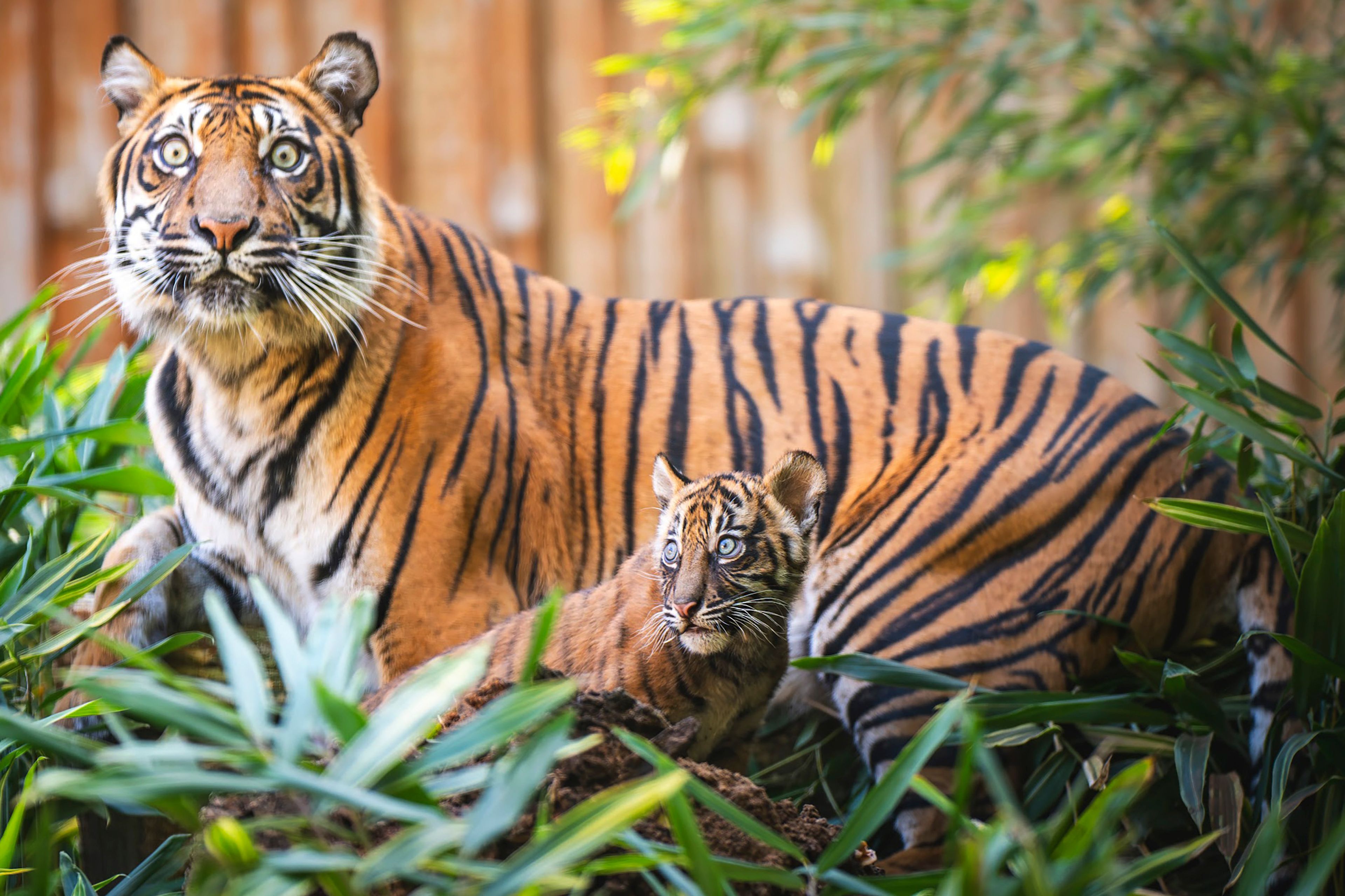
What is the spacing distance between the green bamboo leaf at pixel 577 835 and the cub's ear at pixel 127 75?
2.13 meters

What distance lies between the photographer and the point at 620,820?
114 centimetres

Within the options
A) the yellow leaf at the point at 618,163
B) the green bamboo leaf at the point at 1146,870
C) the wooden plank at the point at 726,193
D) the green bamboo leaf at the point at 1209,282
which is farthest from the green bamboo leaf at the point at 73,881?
the wooden plank at the point at 726,193

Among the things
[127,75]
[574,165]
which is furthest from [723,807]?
[574,165]

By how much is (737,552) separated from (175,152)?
4.70 feet

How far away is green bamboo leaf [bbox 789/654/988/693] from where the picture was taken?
81.9 inches

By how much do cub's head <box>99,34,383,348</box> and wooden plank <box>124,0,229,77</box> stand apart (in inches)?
129

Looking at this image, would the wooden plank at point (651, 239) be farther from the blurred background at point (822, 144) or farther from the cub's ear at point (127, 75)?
the cub's ear at point (127, 75)

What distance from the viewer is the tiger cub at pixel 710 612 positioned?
2.10m

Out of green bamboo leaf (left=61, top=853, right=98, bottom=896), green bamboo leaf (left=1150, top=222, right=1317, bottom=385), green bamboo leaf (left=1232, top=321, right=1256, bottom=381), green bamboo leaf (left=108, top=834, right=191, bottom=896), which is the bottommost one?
green bamboo leaf (left=108, top=834, right=191, bottom=896)

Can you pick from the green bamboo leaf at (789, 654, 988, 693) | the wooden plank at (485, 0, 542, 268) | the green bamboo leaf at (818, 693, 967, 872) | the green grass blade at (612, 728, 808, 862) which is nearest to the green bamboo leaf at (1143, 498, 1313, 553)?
the green bamboo leaf at (789, 654, 988, 693)

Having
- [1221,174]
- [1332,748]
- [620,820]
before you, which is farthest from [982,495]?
[1221,174]

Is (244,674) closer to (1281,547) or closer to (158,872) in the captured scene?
(158,872)

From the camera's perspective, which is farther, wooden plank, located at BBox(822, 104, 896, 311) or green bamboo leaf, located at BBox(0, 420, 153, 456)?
wooden plank, located at BBox(822, 104, 896, 311)

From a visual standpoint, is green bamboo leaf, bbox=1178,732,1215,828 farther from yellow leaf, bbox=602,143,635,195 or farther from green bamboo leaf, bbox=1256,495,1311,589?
yellow leaf, bbox=602,143,635,195
